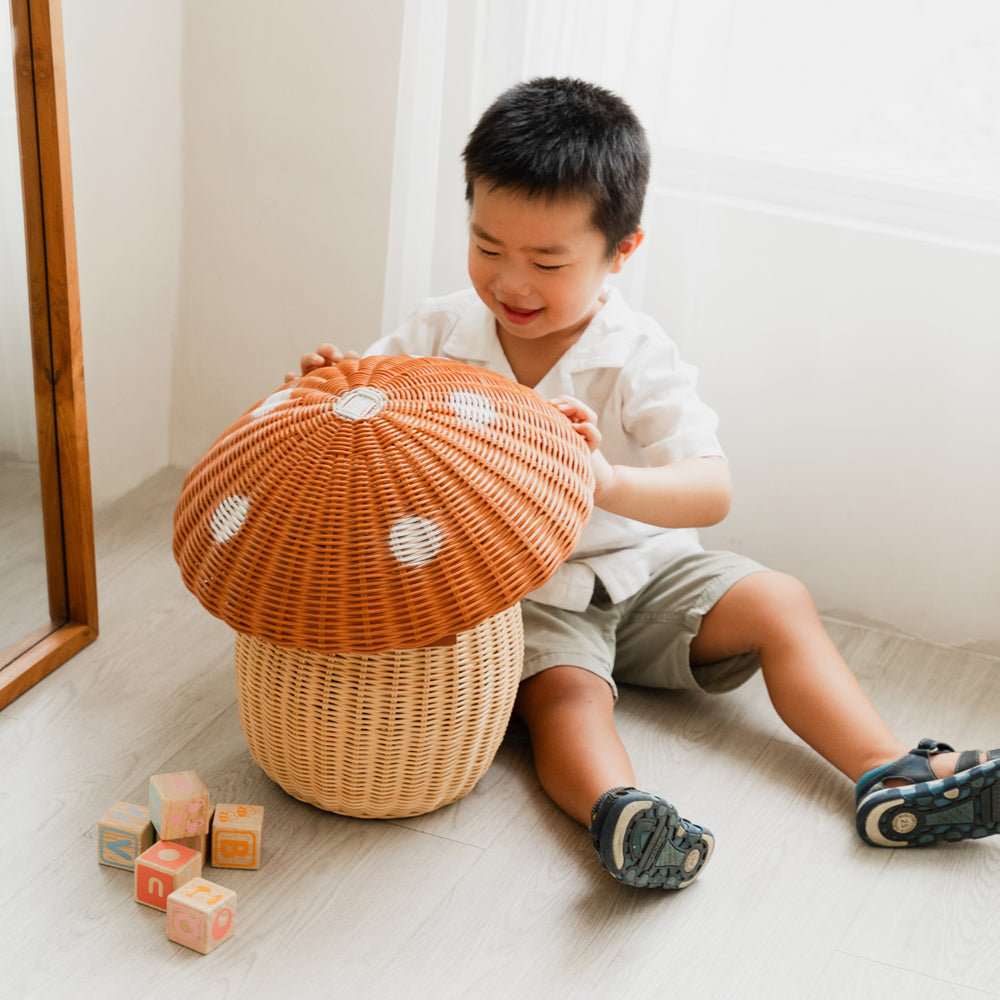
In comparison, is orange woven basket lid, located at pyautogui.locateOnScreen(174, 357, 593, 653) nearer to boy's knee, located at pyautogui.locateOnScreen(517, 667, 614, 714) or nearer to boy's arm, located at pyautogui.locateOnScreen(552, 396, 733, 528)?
boy's arm, located at pyautogui.locateOnScreen(552, 396, 733, 528)

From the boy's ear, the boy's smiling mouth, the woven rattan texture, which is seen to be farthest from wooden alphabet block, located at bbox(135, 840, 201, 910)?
the boy's ear

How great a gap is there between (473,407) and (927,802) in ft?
1.88

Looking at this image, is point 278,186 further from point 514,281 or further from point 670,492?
point 670,492

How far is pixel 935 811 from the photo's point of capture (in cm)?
118

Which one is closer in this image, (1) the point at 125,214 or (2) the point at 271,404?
(2) the point at 271,404

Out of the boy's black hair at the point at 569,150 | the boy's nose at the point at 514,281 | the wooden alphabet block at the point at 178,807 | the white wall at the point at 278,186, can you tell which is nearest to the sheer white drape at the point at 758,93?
the white wall at the point at 278,186

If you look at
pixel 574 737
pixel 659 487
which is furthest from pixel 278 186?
pixel 574 737

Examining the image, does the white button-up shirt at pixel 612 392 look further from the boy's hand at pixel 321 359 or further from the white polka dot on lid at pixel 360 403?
the white polka dot on lid at pixel 360 403

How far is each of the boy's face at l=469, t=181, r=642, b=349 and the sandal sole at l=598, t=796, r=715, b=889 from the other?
497 millimetres

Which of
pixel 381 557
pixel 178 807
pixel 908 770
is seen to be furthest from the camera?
pixel 908 770

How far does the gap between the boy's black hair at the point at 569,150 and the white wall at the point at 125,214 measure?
0.61 meters

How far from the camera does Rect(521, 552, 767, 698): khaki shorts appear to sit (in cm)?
135

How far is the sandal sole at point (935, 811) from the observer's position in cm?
116

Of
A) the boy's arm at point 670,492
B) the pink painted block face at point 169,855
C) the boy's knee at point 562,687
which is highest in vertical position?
the boy's arm at point 670,492
